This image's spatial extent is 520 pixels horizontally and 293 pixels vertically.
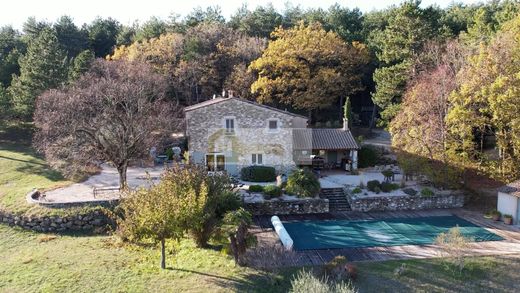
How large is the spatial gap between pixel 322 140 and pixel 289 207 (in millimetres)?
9331

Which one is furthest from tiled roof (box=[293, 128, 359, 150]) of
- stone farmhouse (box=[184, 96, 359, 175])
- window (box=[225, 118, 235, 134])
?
window (box=[225, 118, 235, 134])

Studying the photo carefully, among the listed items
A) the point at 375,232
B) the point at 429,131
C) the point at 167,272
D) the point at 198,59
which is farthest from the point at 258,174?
the point at 198,59

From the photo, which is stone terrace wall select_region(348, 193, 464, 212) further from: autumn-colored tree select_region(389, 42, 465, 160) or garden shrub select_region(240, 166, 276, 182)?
garden shrub select_region(240, 166, 276, 182)

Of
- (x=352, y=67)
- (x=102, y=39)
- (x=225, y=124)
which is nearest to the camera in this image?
(x=225, y=124)

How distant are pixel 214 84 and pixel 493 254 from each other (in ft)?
118

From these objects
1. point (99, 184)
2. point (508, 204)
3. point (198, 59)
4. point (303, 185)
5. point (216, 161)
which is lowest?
point (508, 204)

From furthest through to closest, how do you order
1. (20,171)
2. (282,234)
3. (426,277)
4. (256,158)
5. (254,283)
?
(20,171), (256,158), (282,234), (426,277), (254,283)

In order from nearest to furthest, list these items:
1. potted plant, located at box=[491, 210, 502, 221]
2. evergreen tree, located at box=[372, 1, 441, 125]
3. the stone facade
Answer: potted plant, located at box=[491, 210, 502, 221] → the stone facade → evergreen tree, located at box=[372, 1, 441, 125]

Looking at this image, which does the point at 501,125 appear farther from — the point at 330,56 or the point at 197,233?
the point at 330,56

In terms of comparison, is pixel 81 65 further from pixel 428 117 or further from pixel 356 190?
pixel 428 117

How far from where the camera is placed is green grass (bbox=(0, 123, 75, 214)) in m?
27.4

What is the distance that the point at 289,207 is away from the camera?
28.0 meters

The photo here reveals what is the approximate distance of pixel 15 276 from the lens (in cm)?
1869

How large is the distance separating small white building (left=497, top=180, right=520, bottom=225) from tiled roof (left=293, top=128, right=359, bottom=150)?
11.5m
